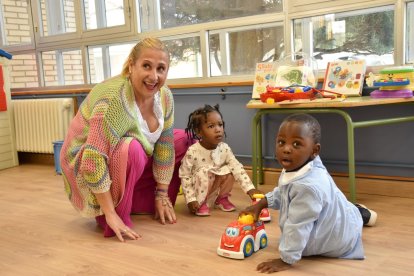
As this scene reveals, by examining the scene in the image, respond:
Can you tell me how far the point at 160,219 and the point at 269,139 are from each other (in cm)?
111

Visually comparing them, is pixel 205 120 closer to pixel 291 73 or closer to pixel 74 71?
pixel 291 73

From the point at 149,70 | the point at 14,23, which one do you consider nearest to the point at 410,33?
the point at 149,70

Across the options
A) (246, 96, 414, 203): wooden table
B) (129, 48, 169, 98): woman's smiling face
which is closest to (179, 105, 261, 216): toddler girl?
(246, 96, 414, 203): wooden table

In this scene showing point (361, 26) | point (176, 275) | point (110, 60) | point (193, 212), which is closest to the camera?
point (176, 275)

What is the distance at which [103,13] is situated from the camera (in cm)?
408

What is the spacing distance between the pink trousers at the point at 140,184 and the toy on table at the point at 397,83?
1.07 metres

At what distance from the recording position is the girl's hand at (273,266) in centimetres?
156

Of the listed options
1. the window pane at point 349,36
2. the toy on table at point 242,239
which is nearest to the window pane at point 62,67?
the window pane at point 349,36

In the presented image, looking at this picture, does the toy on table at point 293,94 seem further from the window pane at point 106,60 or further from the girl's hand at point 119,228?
the window pane at point 106,60

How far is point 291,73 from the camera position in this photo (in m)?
2.74

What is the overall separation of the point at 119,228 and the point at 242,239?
60 centimetres

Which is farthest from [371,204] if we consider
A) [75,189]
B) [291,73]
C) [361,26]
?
[75,189]

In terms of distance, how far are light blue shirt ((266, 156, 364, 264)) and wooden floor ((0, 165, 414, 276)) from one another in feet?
0.17

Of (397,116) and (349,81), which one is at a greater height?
(349,81)
